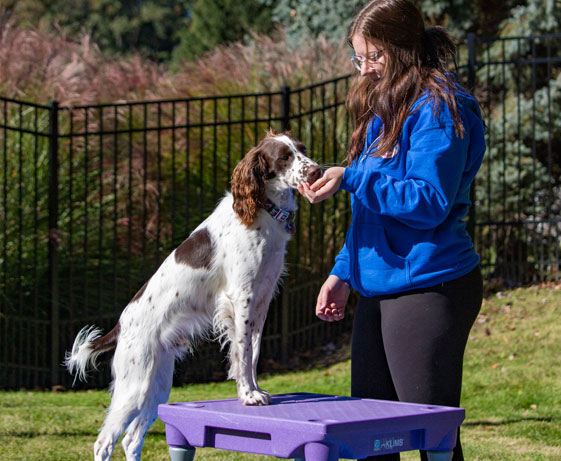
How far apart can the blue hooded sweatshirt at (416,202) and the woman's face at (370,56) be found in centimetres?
19

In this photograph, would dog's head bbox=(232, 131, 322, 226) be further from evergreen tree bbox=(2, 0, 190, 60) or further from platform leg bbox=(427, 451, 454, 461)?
evergreen tree bbox=(2, 0, 190, 60)

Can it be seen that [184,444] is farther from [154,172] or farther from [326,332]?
[154,172]

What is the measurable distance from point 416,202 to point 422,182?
80mm

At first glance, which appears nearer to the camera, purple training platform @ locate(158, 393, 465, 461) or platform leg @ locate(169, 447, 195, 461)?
purple training platform @ locate(158, 393, 465, 461)

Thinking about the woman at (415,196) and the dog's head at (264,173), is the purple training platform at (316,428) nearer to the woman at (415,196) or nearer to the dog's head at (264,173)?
the woman at (415,196)

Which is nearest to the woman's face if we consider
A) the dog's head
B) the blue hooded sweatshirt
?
the blue hooded sweatshirt

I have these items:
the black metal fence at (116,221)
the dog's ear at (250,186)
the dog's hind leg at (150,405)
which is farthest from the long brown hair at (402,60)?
the black metal fence at (116,221)

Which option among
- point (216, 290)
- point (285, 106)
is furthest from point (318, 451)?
point (285, 106)

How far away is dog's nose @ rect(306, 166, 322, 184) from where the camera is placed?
3.45 m

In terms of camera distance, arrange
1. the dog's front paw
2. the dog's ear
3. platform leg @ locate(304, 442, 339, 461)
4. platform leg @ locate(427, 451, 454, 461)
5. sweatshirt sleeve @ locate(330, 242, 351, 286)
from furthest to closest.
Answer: the dog's ear
sweatshirt sleeve @ locate(330, 242, 351, 286)
the dog's front paw
platform leg @ locate(427, 451, 454, 461)
platform leg @ locate(304, 442, 339, 461)

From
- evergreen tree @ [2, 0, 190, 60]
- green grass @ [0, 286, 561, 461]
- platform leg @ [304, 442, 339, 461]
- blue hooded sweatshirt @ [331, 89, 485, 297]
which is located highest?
evergreen tree @ [2, 0, 190, 60]

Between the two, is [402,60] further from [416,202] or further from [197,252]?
[197,252]

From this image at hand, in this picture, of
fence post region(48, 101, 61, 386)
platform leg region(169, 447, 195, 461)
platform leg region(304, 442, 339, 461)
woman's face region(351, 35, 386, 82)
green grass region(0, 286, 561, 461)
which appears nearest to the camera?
platform leg region(304, 442, 339, 461)

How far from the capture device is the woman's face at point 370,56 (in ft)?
10.0
